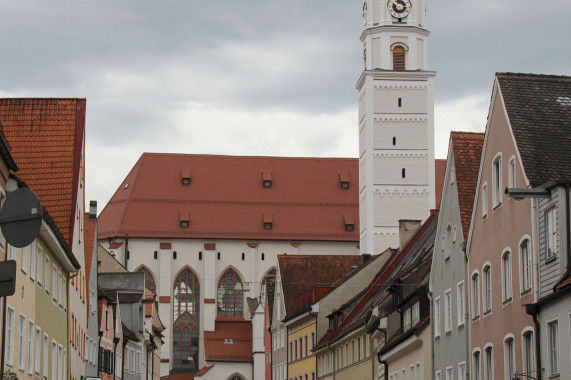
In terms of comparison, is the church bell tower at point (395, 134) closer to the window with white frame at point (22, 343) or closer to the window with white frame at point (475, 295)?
the window with white frame at point (475, 295)

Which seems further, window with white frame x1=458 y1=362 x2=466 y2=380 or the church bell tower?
the church bell tower

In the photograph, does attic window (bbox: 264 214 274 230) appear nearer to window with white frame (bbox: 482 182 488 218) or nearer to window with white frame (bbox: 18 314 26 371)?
window with white frame (bbox: 482 182 488 218)

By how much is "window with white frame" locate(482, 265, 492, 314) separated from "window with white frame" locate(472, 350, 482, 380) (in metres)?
1.15

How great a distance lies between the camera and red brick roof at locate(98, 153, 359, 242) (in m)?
93.1

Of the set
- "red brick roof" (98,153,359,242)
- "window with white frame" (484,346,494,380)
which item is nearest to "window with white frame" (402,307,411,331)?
"window with white frame" (484,346,494,380)

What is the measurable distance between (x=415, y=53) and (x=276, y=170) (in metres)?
21.6

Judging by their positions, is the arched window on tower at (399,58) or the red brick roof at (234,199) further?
the red brick roof at (234,199)

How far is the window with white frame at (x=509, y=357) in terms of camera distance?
22.1m

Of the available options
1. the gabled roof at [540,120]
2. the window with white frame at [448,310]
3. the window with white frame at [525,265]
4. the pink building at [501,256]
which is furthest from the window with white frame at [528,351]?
the window with white frame at [448,310]

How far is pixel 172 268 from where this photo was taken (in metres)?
91.1

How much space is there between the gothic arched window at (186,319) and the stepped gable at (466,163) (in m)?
65.1

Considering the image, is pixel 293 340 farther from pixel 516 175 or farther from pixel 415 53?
pixel 516 175

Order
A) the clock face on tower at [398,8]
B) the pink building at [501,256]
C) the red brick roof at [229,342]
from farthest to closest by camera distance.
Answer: the red brick roof at [229,342], the clock face on tower at [398,8], the pink building at [501,256]

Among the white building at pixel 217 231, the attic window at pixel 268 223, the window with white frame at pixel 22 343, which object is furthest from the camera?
the attic window at pixel 268 223
